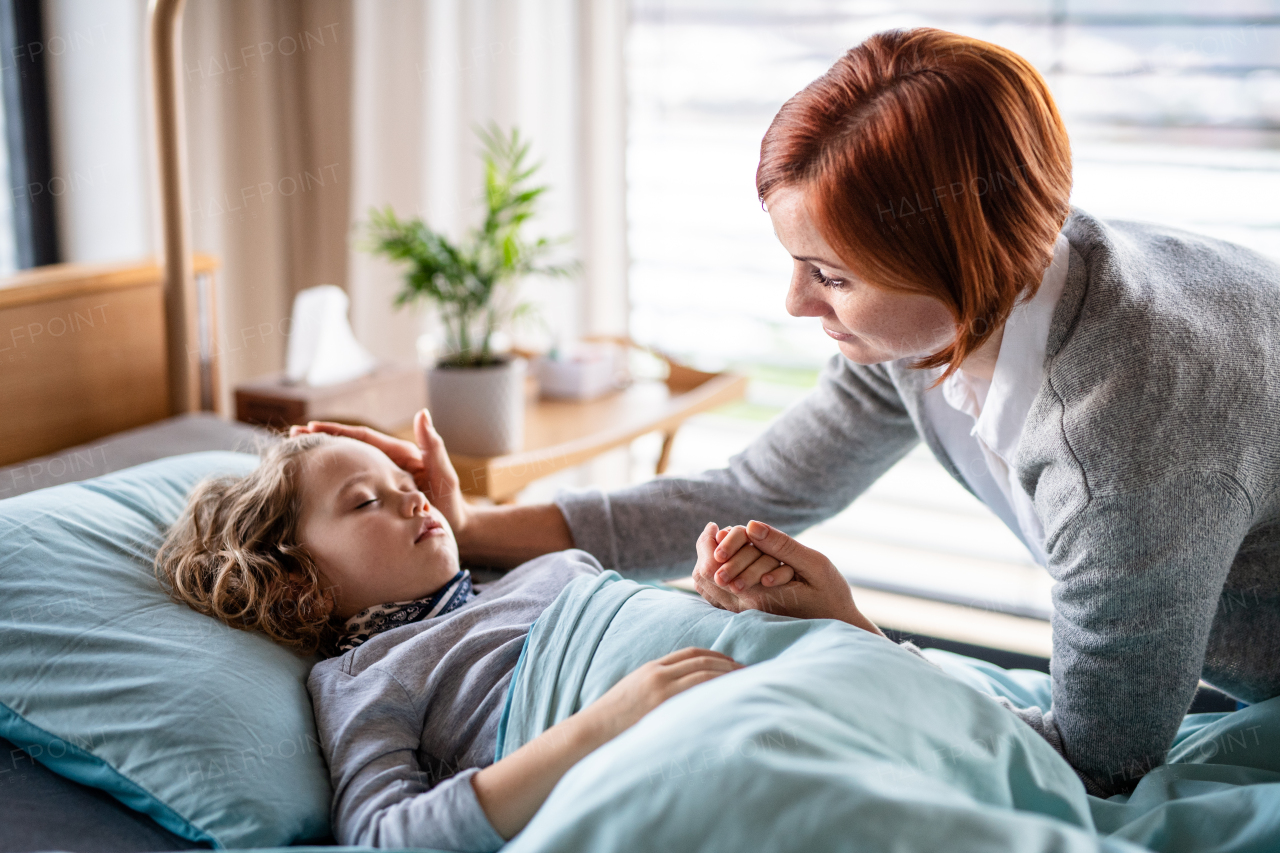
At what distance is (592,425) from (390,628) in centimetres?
100

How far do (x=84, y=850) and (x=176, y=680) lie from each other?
0.53 ft

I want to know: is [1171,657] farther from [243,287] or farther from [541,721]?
[243,287]

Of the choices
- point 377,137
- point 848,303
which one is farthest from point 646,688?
point 377,137

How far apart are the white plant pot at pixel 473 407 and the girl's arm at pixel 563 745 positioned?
1.05 meters

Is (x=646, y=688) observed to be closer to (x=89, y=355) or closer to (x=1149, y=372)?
(x=1149, y=372)

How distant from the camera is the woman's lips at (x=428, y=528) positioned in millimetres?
1228

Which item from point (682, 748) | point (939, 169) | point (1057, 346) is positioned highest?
point (939, 169)

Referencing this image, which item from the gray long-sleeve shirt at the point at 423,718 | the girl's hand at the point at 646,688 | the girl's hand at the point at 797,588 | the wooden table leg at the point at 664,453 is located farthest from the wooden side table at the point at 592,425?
the girl's hand at the point at 646,688

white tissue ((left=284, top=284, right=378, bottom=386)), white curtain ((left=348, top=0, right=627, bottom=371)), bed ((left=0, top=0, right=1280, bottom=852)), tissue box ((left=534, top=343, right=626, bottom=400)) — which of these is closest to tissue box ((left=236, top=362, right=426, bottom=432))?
white tissue ((left=284, top=284, right=378, bottom=386))

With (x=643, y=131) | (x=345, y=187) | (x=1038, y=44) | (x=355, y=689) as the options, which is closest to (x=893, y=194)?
(x=355, y=689)

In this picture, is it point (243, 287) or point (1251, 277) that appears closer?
point (1251, 277)

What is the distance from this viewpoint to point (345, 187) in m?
2.90

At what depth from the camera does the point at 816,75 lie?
7.98 ft

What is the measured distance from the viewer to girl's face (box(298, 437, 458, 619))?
3.92 feet
